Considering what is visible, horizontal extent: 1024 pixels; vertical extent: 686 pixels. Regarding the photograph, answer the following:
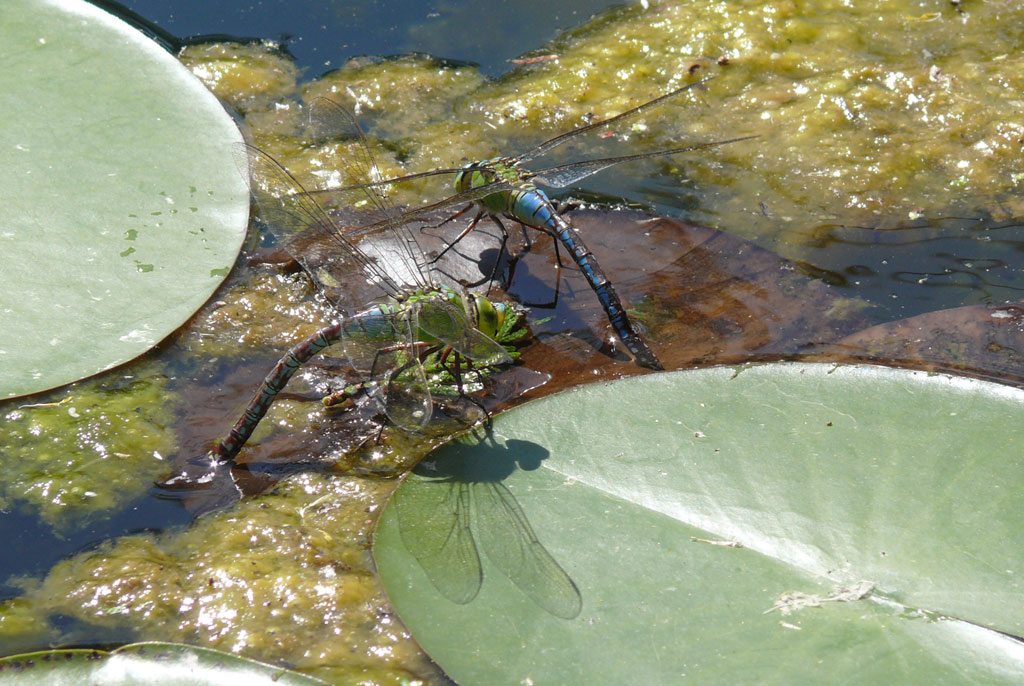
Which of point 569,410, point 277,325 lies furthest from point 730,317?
point 277,325

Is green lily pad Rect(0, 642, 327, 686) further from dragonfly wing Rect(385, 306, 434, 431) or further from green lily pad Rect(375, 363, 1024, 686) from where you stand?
dragonfly wing Rect(385, 306, 434, 431)

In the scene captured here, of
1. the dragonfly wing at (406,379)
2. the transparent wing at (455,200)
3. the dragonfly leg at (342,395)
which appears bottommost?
the dragonfly leg at (342,395)

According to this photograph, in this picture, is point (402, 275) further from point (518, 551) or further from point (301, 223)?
point (518, 551)

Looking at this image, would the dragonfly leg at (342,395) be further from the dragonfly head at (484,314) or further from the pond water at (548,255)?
the dragonfly head at (484,314)

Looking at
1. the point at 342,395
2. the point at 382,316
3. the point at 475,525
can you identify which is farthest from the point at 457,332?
the point at 475,525

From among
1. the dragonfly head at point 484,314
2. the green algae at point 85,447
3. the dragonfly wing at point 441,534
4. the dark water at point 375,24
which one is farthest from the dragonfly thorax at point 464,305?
the dark water at point 375,24

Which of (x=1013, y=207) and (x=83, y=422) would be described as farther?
(x=1013, y=207)

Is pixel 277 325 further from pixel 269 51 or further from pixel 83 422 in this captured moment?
pixel 269 51
